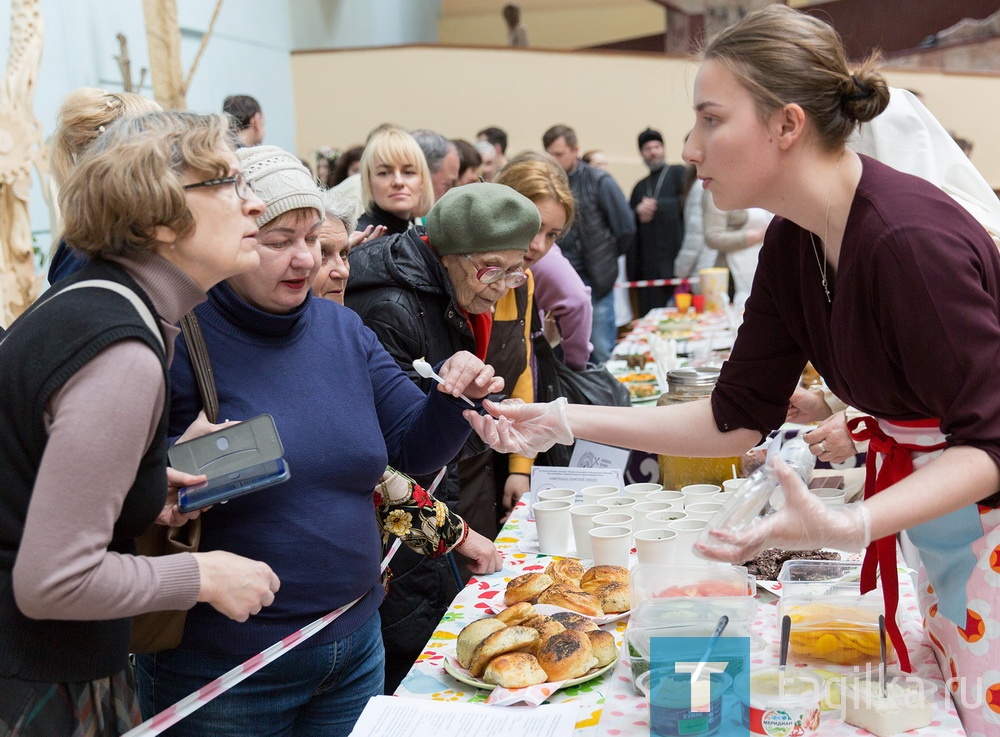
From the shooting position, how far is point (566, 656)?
5.49ft

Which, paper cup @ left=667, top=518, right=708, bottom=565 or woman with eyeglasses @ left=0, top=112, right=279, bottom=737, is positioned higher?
woman with eyeglasses @ left=0, top=112, right=279, bottom=737

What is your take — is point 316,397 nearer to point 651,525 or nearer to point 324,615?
point 324,615

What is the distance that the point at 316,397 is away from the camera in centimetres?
181

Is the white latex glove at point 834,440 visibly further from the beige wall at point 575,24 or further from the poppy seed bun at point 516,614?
the beige wall at point 575,24

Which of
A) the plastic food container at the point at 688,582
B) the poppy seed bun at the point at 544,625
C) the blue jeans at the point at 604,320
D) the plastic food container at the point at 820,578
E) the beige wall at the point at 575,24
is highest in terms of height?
the beige wall at the point at 575,24

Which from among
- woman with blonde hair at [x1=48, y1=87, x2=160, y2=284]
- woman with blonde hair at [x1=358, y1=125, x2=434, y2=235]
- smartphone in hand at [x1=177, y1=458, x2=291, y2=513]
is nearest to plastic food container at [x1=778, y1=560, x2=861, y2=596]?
smartphone in hand at [x1=177, y1=458, x2=291, y2=513]

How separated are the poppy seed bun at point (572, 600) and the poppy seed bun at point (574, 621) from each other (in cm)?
6

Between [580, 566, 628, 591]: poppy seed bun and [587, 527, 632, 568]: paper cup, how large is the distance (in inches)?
3.3

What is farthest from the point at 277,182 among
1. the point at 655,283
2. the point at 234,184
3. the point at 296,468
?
the point at 655,283

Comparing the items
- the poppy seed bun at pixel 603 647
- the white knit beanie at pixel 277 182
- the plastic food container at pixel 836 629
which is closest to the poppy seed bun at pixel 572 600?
the poppy seed bun at pixel 603 647

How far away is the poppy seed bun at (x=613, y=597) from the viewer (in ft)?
6.28

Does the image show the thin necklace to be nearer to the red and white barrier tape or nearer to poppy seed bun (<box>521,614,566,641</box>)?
poppy seed bun (<box>521,614,566,641</box>)

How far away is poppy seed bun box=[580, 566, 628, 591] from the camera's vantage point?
6.58 ft

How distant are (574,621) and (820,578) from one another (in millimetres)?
475
